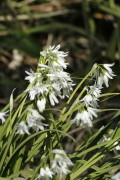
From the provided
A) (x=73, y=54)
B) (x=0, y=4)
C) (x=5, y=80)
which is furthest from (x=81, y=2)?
(x=5, y=80)

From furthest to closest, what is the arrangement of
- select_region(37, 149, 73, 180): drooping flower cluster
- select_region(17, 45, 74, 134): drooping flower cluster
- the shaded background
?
1. the shaded background
2. select_region(17, 45, 74, 134): drooping flower cluster
3. select_region(37, 149, 73, 180): drooping flower cluster

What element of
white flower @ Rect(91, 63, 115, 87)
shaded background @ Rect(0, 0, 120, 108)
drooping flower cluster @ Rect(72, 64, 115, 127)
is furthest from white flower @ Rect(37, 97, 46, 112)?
shaded background @ Rect(0, 0, 120, 108)

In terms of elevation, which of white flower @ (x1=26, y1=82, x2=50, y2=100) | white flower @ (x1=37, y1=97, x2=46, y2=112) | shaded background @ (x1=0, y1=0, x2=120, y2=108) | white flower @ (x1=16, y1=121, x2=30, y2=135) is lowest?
white flower @ (x1=16, y1=121, x2=30, y2=135)

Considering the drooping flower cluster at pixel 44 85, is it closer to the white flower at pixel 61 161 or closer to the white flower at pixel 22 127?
the white flower at pixel 22 127

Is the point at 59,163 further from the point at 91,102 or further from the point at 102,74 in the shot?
the point at 102,74

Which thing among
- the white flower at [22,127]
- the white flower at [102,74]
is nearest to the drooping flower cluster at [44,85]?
the white flower at [22,127]

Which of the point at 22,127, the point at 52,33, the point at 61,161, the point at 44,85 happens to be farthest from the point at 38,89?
the point at 52,33

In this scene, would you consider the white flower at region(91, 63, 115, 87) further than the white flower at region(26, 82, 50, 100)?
Yes

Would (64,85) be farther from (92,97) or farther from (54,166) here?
(54,166)

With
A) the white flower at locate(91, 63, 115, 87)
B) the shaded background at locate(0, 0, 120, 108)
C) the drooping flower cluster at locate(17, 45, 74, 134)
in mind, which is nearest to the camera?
the drooping flower cluster at locate(17, 45, 74, 134)

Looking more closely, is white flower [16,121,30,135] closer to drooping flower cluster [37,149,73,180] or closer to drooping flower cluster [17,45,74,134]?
drooping flower cluster [17,45,74,134]
